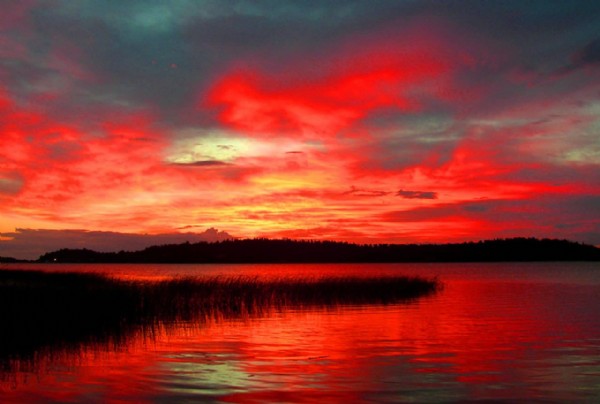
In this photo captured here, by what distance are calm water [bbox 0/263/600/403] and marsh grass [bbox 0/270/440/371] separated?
1473 millimetres

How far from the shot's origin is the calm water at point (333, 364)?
41.5 feet

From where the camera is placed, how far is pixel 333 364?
16078mm

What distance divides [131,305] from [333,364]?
13115 mm

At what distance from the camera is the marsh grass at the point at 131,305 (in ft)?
66.9

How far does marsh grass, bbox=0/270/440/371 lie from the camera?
66.9 ft

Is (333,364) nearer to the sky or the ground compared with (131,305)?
nearer to the ground

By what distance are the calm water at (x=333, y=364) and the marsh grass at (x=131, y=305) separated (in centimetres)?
147

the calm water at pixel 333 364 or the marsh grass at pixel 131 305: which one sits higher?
the marsh grass at pixel 131 305

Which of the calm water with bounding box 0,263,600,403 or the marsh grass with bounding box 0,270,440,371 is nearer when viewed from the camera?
the calm water with bounding box 0,263,600,403

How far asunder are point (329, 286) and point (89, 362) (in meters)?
23.9

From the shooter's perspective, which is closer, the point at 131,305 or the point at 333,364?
the point at 333,364

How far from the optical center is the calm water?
12656 millimetres

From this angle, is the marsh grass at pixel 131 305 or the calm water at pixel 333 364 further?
the marsh grass at pixel 131 305

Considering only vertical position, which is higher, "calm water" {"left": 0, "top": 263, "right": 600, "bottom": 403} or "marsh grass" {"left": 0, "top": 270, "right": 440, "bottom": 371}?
"marsh grass" {"left": 0, "top": 270, "right": 440, "bottom": 371}
